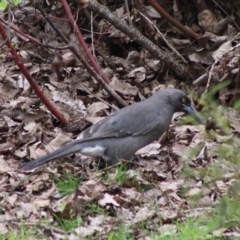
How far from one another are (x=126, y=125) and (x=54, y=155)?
1050 mm

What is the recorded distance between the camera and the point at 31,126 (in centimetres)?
841

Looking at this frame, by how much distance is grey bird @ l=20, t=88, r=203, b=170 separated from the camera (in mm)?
7617

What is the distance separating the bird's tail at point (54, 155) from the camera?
700 cm

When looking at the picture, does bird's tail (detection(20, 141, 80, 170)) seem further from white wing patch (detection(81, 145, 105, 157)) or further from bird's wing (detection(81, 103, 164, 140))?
bird's wing (detection(81, 103, 164, 140))

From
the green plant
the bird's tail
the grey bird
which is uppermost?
the bird's tail

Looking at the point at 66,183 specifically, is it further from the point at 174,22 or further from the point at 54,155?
the point at 174,22

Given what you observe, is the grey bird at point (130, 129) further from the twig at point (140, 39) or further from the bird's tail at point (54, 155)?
the twig at point (140, 39)

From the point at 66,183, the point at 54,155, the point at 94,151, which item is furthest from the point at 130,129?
the point at 66,183

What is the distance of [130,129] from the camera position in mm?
7773

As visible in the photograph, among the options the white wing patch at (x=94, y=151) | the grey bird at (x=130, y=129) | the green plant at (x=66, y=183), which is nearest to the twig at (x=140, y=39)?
the grey bird at (x=130, y=129)

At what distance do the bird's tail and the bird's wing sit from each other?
1.12 feet

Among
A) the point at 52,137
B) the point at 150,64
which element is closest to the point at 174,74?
the point at 150,64

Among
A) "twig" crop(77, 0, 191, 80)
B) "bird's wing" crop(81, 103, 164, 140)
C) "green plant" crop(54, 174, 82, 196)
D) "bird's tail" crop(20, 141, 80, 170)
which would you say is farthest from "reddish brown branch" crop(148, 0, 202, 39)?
"green plant" crop(54, 174, 82, 196)

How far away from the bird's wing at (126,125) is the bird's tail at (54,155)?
0.34 meters
